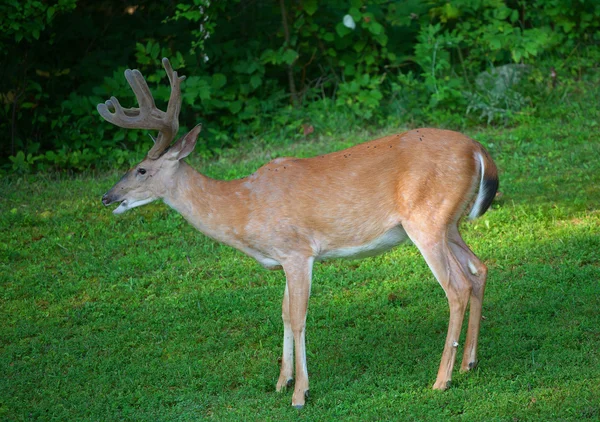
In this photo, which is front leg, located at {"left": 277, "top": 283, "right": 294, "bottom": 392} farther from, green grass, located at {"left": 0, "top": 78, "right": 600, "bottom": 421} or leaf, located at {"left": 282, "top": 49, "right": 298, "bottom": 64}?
leaf, located at {"left": 282, "top": 49, "right": 298, "bottom": 64}

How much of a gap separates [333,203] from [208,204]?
2.46 ft

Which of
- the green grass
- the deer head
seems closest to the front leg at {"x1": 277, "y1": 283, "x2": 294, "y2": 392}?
the green grass

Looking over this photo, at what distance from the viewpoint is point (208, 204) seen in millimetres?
5406

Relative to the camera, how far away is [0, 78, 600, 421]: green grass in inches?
201

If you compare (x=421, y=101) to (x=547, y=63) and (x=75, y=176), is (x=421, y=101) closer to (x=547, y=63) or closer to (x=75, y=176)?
(x=547, y=63)

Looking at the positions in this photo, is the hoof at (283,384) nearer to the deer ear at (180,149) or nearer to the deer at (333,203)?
the deer at (333,203)

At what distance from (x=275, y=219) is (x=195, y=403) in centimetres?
116

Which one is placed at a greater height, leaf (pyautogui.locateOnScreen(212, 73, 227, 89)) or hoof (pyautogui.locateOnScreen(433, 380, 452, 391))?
hoof (pyautogui.locateOnScreen(433, 380, 452, 391))

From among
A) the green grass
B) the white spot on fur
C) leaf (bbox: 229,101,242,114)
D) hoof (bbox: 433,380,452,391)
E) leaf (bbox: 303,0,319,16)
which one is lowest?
leaf (bbox: 229,101,242,114)

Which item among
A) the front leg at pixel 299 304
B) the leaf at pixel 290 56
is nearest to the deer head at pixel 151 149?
the front leg at pixel 299 304

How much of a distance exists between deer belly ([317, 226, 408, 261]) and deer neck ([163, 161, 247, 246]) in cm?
55

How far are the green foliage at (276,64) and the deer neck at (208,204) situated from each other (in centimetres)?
448

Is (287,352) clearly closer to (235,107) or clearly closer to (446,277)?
(446,277)

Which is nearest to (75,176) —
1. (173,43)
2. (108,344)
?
(173,43)
